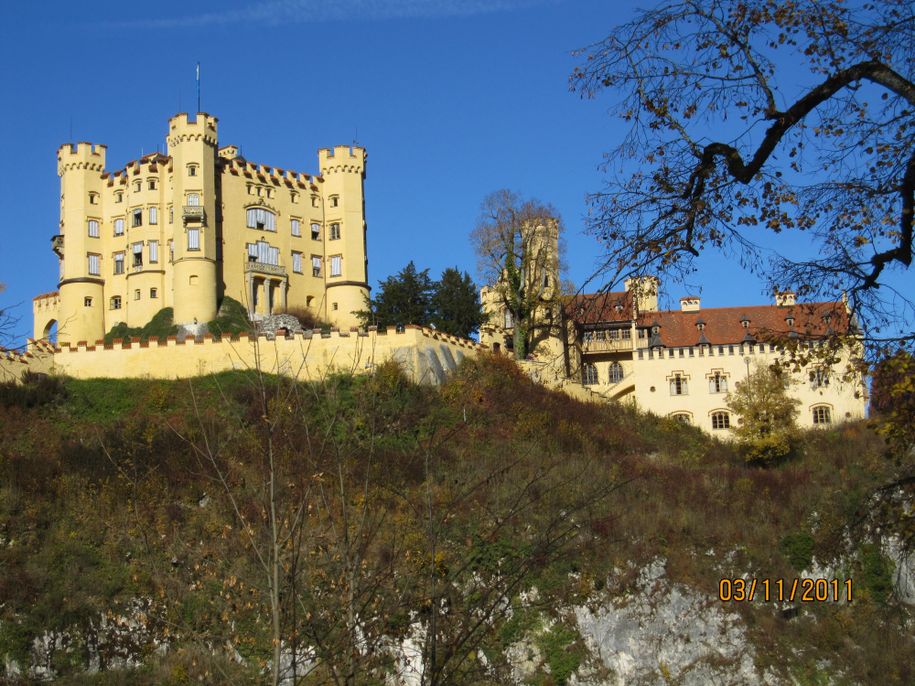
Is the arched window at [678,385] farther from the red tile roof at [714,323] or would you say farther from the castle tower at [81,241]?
the castle tower at [81,241]

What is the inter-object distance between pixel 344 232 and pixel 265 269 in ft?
18.2

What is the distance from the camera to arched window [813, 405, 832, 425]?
2044 inches

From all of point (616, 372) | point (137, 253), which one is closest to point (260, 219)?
point (137, 253)

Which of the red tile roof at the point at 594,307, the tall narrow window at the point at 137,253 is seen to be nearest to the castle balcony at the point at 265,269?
the tall narrow window at the point at 137,253

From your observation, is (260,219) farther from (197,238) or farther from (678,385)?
(678,385)

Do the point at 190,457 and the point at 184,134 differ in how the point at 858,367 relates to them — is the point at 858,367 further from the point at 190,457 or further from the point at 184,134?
the point at 184,134

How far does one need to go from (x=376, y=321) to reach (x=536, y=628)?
28.5 metres

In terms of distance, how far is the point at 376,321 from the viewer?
56844 mm

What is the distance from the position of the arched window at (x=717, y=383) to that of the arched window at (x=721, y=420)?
1.09 metres

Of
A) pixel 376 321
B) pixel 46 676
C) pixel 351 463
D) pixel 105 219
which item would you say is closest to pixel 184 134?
pixel 105 219

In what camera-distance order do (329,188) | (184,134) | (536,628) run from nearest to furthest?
(536,628) < (184,134) < (329,188)

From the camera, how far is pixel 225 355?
47.4 metres

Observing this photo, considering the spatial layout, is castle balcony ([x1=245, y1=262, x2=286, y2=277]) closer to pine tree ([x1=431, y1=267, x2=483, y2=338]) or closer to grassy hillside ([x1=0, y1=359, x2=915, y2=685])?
pine tree ([x1=431, y1=267, x2=483, y2=338])
